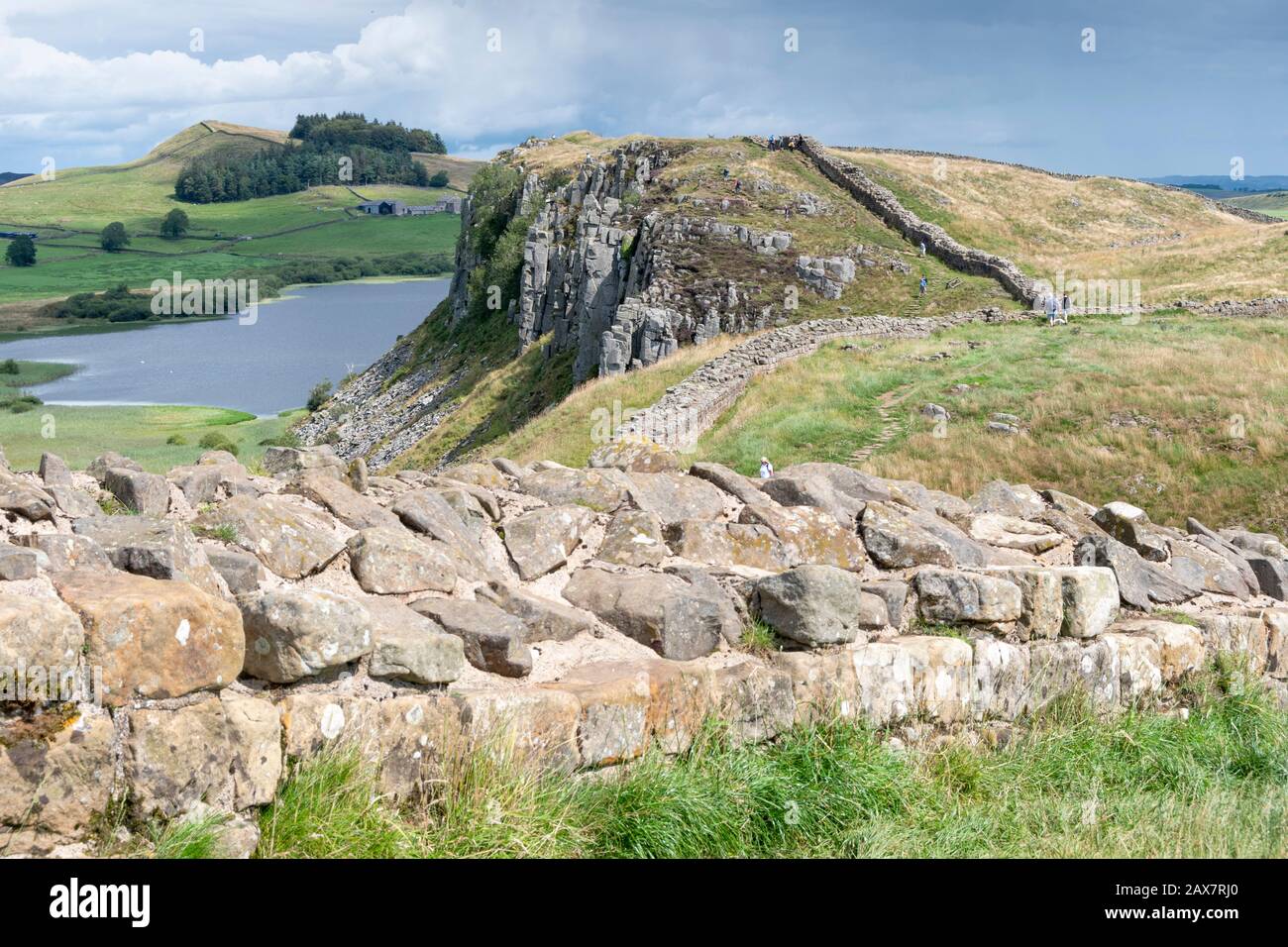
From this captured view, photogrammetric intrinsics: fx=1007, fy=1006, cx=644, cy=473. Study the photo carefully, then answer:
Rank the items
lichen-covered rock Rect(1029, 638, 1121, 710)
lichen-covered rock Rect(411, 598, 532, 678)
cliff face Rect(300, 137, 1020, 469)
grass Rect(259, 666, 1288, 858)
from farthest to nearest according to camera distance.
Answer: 1. cliff face Rect(300, 137, 1020, 469)
2. lichen-covered rock Rect(1029, 638, 1121, 710)
3. lichen-covered rock Rect(411, 598, 532, 678)
4. grass Rect(259, 666, 1288, 858)

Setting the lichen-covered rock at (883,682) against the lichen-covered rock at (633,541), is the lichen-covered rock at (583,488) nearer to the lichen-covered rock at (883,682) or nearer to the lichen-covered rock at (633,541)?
the lichen-covered rock at (633,541)

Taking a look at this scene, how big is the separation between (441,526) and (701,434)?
21.6 metres

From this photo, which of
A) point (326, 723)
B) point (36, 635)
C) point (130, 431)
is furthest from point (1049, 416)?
point (130, 431)

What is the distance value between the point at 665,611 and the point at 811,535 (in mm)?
1841

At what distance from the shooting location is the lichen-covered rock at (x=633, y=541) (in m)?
6.35

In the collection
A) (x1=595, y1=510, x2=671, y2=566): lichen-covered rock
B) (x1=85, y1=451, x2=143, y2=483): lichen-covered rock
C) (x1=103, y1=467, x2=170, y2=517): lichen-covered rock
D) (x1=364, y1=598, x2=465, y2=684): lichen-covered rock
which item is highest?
(x1=85, y1=451, x2=143, y2=483): lichen-covered rock

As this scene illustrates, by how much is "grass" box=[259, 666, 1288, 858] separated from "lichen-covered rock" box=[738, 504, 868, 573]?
5.14 ft

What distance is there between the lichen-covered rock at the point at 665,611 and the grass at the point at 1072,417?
55.1ft

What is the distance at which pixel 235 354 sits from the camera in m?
94.9

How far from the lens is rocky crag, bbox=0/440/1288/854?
3715mm

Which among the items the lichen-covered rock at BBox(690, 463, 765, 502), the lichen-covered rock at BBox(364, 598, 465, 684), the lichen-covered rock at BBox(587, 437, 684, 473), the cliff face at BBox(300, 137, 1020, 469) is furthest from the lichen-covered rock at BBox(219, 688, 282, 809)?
the cliff face at BBox(300, 137, 1020, 469)

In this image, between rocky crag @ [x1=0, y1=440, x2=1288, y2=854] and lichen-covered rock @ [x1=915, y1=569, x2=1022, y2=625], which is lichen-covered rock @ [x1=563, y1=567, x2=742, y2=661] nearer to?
rocky crag @ [x1=0, y1=440, x2=1288, y2=854]

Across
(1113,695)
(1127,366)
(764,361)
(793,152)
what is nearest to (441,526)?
(1113,695)

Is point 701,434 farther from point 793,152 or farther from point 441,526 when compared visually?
point 793,152
